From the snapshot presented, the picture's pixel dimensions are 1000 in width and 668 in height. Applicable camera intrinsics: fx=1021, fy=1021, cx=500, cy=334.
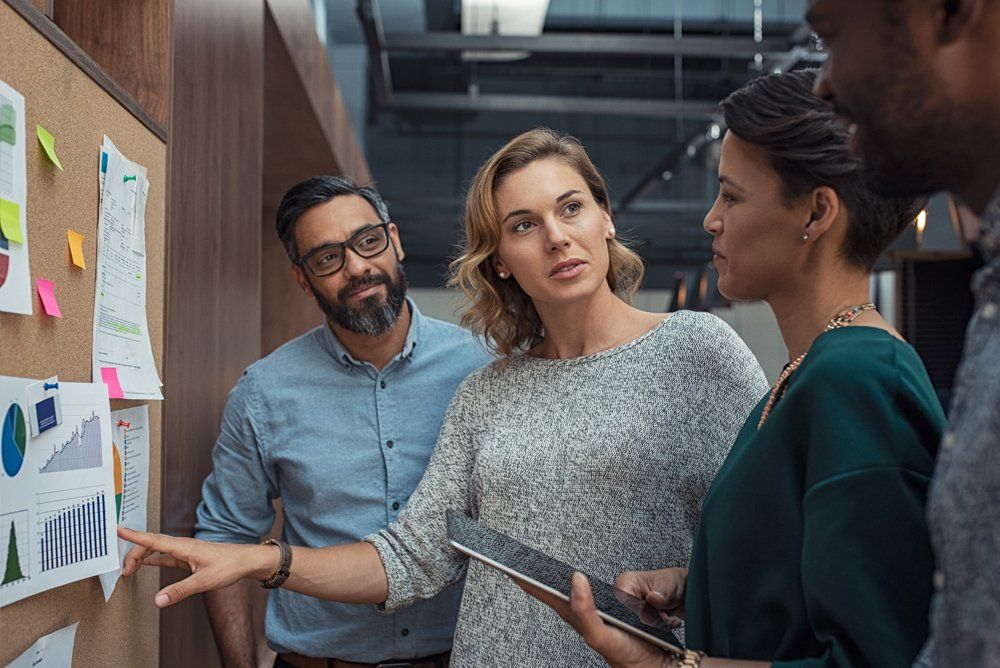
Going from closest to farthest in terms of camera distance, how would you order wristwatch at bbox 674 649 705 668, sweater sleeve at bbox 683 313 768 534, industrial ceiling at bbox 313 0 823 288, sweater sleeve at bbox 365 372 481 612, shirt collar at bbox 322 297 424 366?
wristwatch at bbox 674 649 705 668
sweater sleeve at bbox 683 313 768 534
sweater sleeve at bbox 365 372 481 612
shirt collar at bbox 322 297 424 366
industrial ceiling at bbox 313 0 823 288

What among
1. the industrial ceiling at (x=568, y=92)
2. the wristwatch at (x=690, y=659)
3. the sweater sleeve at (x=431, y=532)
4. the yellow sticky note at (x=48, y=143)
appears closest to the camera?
the wristwatch at (x=690, y=659)

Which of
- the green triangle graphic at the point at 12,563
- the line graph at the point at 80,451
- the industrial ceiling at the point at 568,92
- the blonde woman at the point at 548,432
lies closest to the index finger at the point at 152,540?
the blonde woman at the point at 548,432

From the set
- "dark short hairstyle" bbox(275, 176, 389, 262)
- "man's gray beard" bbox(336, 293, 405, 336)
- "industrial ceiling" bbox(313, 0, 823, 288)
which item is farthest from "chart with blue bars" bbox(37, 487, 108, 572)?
"industrial ceiling" bbox(313, 0, 823, 288)

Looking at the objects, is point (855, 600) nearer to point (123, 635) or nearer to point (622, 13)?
point (123, 635)

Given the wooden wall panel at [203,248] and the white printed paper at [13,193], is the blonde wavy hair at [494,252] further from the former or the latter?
the white printed paper at [13,193]

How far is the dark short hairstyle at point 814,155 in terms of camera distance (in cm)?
116

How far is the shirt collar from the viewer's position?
228cm

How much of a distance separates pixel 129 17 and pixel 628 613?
1432 mm

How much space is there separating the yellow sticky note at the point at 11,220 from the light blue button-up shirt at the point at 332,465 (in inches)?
39.1

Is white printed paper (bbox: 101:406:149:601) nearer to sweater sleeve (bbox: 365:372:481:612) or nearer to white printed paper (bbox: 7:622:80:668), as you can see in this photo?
white printed paper (bbox: 7:622:80:668)

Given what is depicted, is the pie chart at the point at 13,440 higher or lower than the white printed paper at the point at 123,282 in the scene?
lower

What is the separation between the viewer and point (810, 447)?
1.04m

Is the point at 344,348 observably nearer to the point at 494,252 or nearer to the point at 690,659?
the point at 494,252

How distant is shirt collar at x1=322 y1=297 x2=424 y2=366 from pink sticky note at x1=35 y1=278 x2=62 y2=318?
0.91m
